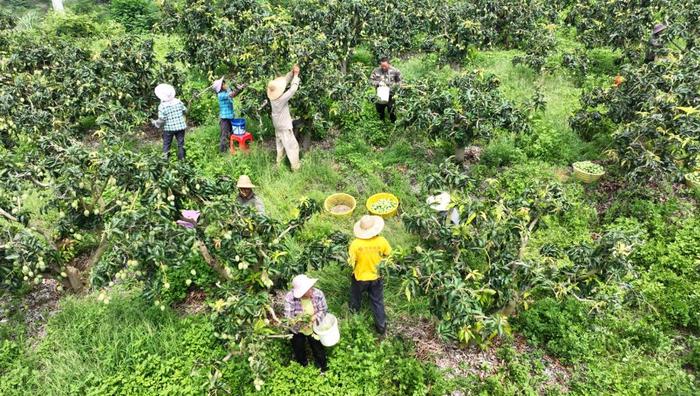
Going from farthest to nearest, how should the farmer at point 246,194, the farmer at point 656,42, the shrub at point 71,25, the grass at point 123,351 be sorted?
the shrub at point 71,25 < the farmer at point 656,42 < the farmer at point 246,194 < the grass at point 123,351

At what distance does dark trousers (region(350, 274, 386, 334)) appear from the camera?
197 inches

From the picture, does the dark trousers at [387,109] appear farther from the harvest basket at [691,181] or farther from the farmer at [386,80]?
the harvest basket at [691,181]

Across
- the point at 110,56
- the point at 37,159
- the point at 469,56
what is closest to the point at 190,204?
the point at 37,159

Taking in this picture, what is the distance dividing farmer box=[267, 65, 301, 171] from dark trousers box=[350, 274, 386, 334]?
3282mm

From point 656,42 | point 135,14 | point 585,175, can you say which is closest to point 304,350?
point 585,175

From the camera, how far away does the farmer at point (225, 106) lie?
8.03m

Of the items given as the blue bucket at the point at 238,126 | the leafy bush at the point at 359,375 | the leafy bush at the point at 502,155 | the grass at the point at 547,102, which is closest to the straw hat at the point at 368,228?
the leafy bush at the point at 359,375

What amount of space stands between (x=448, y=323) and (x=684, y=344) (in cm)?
298

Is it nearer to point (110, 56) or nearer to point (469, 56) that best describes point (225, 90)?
point (110, 56)

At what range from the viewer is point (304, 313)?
176 inches

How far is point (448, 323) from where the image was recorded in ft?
14.4

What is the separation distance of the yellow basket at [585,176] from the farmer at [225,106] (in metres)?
5.77

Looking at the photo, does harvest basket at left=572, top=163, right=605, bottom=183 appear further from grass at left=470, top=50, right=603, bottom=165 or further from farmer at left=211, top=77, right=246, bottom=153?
farmer at left=211, top=77, right=246, bottom=153

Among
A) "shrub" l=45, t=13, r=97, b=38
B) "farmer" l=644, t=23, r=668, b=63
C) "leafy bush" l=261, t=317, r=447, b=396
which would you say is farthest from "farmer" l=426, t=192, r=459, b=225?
"shrub" l=45, t=13, r=97, b=38
